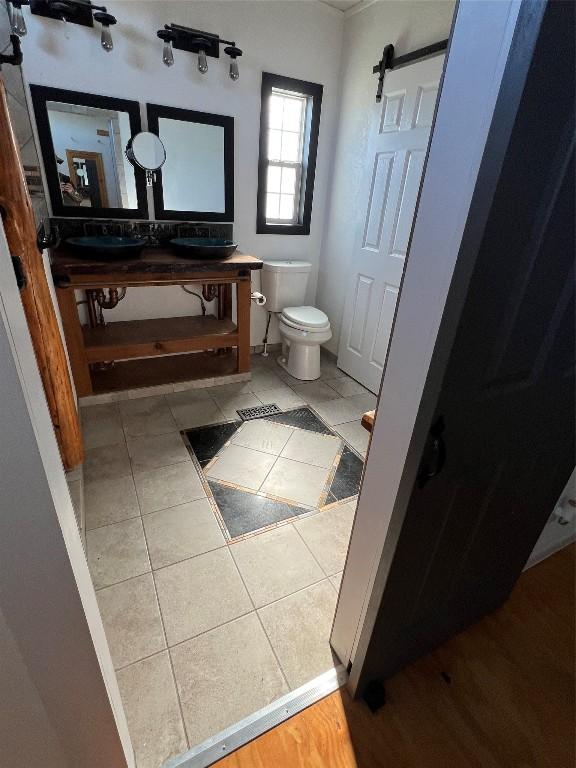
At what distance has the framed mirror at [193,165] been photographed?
2479 mm

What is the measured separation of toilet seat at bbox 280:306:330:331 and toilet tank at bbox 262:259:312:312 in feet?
0.43

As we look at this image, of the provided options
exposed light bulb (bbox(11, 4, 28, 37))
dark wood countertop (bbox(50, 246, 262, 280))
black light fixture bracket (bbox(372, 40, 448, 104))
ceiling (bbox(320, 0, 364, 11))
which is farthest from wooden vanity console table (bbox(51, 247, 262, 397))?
ceiling (bbox(320, 0, 364, 11))

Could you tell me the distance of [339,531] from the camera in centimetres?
173

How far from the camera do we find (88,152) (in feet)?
7.70

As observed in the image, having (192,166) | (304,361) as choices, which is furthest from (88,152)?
(304,361)

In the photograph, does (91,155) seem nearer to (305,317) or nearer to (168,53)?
(168,53)

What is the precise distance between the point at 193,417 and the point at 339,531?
1.25m

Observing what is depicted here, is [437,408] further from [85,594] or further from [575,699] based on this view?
[575,699]

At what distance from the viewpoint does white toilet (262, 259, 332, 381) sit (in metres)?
2.87

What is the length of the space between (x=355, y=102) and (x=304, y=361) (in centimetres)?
191

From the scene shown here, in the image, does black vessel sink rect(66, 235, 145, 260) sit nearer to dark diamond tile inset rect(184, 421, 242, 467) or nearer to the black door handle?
dark diamond tile inset rect(184, 421, 242, 467)

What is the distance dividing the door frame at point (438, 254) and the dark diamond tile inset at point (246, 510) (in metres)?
0.83

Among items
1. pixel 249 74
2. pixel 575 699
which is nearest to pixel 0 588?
pixel 575 699

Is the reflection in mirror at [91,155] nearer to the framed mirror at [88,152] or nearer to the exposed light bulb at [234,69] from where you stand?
the framed mirror at [88,152]
